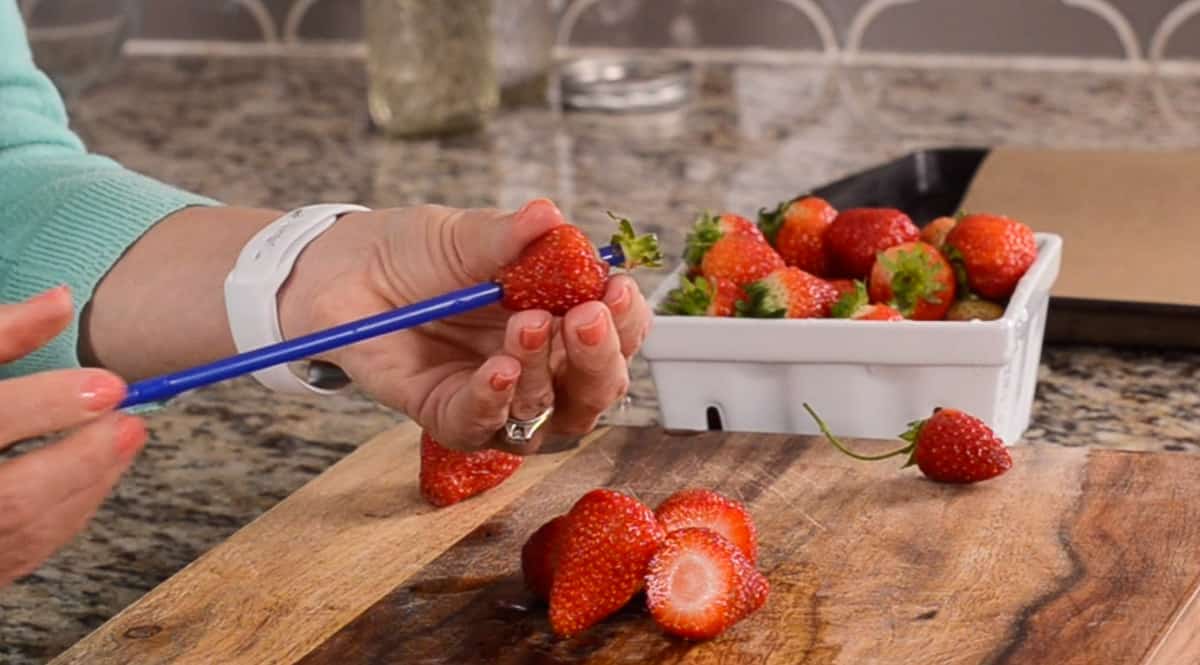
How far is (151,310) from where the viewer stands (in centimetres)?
103

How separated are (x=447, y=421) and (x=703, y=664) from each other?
0.16 metres

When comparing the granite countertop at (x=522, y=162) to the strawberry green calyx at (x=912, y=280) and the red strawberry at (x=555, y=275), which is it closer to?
the strawberry green calyx at (x=912, y=280)

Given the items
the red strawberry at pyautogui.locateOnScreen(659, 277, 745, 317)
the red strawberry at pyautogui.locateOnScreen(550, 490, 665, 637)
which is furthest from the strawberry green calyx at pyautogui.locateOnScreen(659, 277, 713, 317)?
the red strawberry at pyautogui.locateOnScreen(550, 490, 665, 637)

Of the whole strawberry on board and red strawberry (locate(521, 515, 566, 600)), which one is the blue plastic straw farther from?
the whole strawberry on board

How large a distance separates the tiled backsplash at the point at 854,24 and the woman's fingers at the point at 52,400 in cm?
136

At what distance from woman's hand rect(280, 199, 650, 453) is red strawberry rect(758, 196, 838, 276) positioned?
0.89 ft

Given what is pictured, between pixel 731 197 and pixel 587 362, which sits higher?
pixel 587 362

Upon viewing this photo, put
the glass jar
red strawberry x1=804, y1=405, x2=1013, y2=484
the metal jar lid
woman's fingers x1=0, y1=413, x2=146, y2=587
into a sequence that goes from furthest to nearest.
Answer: the metal jar lid < the glass jar < red strawberry x1=804, y1=405, x2=1013, y2=484 < woman's fingers x1=0, y1=413, x2=146, y2=587

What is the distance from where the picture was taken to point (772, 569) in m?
0.88

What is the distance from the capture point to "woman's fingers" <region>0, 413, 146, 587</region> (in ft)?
2.17

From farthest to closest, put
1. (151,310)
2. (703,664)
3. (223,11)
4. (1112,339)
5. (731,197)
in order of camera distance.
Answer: (223,11) → (731,197) → (1112,339) → (151,310) → (703,664)

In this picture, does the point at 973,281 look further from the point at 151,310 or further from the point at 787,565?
the point at 151,310

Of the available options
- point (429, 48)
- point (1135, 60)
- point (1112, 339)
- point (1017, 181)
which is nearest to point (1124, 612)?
point (1112, 339)

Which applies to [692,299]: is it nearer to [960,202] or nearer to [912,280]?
[912,280]
